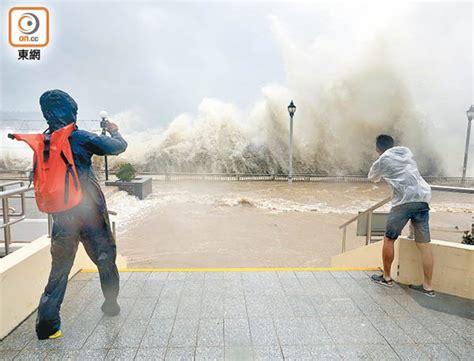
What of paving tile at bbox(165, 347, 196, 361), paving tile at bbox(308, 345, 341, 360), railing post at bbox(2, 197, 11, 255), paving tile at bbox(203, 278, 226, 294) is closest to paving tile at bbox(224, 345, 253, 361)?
paving tile at bbox(165, 347, 196, 361)

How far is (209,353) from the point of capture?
2.35 m

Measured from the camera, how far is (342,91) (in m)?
22.9

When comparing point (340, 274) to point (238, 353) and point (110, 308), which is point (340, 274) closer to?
point (238, 353)

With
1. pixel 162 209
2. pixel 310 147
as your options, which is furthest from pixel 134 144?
pixel 162 209

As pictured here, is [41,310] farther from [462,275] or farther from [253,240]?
A: [253,240]

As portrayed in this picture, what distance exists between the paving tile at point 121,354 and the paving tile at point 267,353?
86 cm

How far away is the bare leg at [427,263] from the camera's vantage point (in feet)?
10.7

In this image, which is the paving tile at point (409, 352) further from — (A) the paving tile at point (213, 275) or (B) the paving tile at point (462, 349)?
(A) the paving tile at point (213, 275)

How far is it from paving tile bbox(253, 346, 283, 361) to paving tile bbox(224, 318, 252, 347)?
0.10m

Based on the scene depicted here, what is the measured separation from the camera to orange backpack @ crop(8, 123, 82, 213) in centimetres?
222

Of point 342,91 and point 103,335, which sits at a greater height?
point 342,91

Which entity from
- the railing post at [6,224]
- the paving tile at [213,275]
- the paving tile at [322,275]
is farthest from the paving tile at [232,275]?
the railing post at [6,224]

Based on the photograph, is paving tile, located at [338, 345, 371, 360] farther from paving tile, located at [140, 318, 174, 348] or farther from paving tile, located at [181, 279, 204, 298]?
paving tile, located at [181, 279, 204, 298]

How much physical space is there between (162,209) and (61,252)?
920 cm
